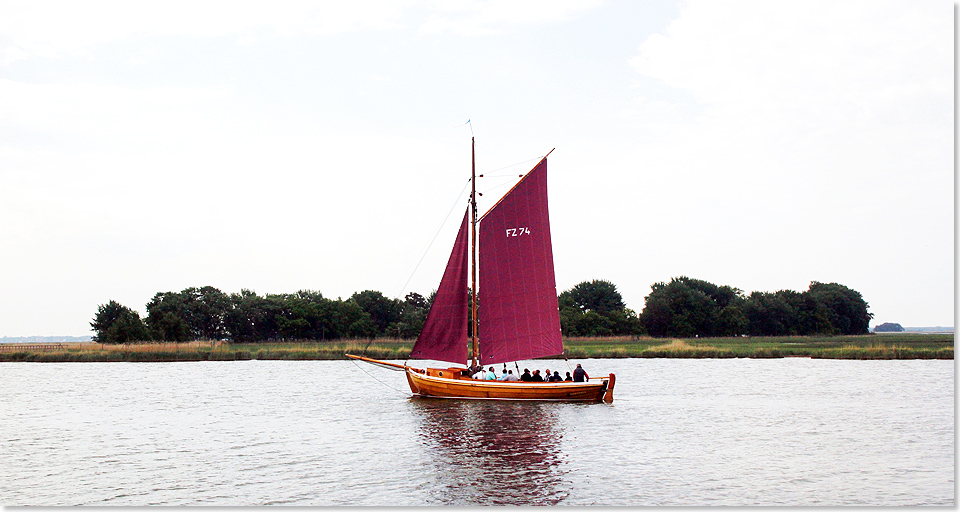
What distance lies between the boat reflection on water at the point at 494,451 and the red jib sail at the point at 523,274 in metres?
3.28

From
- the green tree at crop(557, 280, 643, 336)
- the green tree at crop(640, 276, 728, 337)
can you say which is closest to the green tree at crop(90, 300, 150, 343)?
the green tree at crop(557, 280, 643, 336)

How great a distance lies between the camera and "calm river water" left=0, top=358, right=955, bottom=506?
2164 cm

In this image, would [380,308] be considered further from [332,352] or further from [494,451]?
[494,451]

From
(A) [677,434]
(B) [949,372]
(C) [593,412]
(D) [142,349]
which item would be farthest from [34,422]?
(B) [949,372]

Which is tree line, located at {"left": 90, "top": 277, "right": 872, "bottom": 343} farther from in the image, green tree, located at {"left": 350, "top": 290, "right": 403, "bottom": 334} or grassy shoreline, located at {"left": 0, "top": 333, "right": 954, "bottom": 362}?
grassy shoreline, located at {"left": 0, "top": 333, "right": 954, "bottom": 362}

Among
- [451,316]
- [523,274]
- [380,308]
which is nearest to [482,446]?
[523,274]

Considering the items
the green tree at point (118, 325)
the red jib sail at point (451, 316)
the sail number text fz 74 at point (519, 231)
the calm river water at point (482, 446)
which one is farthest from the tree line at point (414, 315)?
the sail number text fz 74 at point (519, 231)

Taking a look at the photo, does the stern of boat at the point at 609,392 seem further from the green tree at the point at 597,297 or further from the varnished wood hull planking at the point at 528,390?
the green tree at the point at 597,297

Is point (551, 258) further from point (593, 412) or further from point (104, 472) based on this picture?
point (104, 472)

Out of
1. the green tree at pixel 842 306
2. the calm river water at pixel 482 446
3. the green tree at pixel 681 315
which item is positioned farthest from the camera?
the green tree at pixel 842 306

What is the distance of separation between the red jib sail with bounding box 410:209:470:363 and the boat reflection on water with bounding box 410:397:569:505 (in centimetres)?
283

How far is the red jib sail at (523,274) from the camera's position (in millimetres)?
40375

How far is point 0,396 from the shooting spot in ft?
166

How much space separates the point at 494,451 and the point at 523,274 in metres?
14.3
